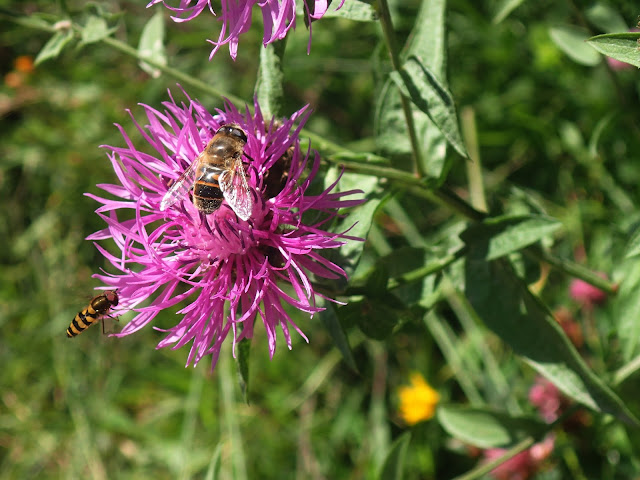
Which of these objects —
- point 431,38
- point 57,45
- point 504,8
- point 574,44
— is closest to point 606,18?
point 574,44

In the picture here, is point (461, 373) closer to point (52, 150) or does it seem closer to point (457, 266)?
point (457, 266)

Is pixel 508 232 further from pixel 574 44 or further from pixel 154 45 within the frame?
pixel 154 45

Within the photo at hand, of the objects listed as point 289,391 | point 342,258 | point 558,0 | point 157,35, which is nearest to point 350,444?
point 289,391

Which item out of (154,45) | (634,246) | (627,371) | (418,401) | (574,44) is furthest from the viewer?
(418,401)

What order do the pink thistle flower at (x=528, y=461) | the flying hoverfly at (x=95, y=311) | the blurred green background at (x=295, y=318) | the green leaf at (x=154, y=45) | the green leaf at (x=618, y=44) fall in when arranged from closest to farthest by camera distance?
the green leaf at (x=618, y=44)
the flying hoverfly at (x=95, y=311)
the green leaf at (x=154, y=45)
the pink thistle flower at (x=528, y=461)
the blurred green background at (x=295, y=318)

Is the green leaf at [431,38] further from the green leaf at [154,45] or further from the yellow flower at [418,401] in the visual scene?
the yellow flower at [418,401]

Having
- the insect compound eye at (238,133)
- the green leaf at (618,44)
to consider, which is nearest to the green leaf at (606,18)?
the green leaf at (618,44)
